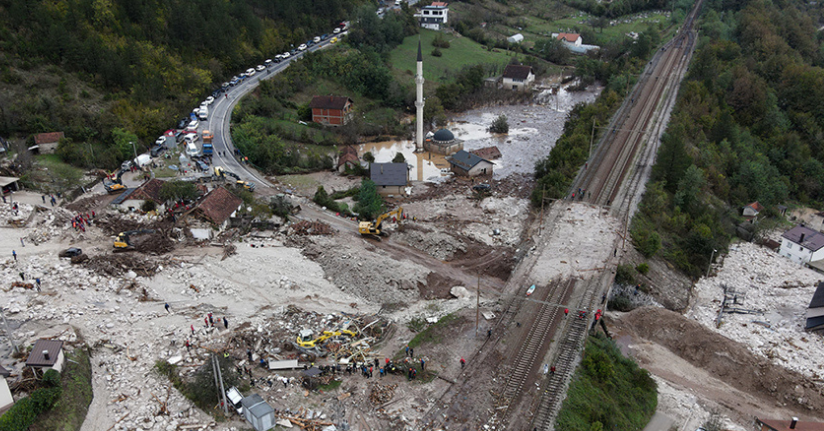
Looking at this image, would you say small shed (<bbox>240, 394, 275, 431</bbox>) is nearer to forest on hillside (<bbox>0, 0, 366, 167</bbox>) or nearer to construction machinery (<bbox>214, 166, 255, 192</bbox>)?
construction machinery (<bbox>214, 166, 255, 192</bbox>)

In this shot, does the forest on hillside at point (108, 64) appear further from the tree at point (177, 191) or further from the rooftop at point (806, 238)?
the rooftop at point (806, 238)

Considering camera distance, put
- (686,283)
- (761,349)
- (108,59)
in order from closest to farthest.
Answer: (761,349)
(686,283)
(108,59)

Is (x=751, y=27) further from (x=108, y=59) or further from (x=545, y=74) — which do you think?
(x=108, y=59)

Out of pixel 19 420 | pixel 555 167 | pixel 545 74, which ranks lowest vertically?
pixel 545 74

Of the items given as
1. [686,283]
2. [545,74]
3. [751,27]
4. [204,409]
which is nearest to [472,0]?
[545,74]

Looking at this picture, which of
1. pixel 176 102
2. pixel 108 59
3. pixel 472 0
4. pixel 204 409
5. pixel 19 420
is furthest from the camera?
pixel 472 0

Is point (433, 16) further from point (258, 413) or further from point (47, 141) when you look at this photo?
point (258, 413)
